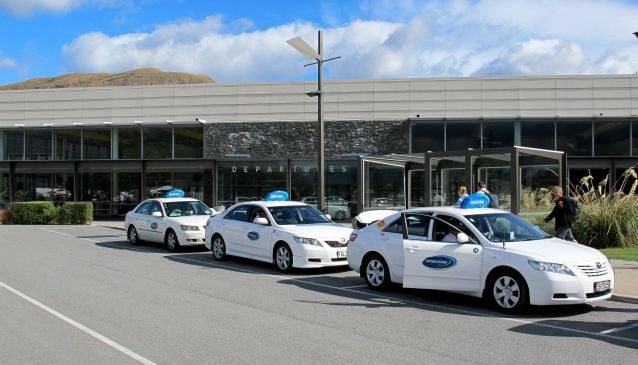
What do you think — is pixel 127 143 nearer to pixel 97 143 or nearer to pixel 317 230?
pixel 97 143

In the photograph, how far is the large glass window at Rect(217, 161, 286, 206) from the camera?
28.1 meters

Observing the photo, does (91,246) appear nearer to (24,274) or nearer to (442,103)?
(24,274)

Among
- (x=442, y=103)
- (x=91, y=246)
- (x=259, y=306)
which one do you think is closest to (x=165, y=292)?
(x=259, y=306)

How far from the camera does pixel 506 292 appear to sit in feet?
26.8

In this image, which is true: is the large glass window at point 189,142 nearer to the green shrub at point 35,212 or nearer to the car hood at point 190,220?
the green shrub at point 35,212

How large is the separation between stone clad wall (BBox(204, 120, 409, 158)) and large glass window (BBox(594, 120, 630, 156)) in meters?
8.07

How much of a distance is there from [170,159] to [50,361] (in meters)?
24.2

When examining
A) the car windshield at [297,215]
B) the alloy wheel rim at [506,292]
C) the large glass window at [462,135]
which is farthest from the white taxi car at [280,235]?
the large glass window at [462,135]

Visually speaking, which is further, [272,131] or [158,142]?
[158,142]

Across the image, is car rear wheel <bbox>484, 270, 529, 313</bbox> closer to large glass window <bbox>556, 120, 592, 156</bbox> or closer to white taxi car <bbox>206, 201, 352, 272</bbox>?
white taxi car <bbox>206, 201, 352, 272</bbox>

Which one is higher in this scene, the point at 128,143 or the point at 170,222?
the point at 128,143

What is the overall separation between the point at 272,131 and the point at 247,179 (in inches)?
101

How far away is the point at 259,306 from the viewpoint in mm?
8828

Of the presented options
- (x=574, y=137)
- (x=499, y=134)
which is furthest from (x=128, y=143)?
(x=574, y=137)
